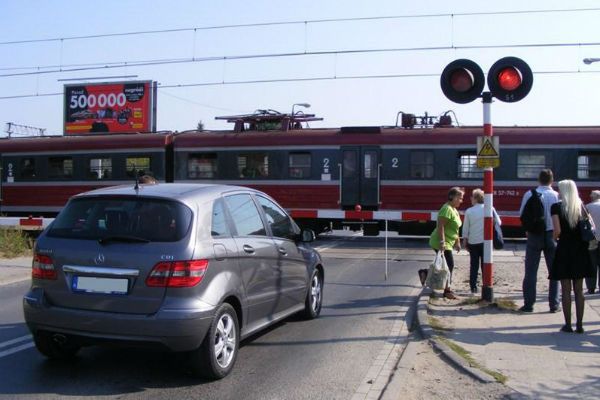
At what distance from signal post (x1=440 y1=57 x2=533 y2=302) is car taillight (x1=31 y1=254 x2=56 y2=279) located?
5.72 metres

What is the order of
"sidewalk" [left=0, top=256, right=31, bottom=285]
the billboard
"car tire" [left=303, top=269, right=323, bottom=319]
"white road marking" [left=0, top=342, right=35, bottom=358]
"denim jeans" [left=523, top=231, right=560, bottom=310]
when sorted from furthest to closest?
the billboard < "sidewalk" [left=0, top=256, right=31, bottom=285] < "denim jeans" [left=523, top=231, right=560, bottom=310] < "car tire" [left=303, top=269, right=323, bottom=319] < "white road marking" [left=0, top=342, right=35, bottom=358]

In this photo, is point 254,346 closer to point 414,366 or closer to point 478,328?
point 414,366

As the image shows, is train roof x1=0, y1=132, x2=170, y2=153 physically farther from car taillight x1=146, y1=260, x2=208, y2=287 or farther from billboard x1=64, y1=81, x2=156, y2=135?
billboard x1=64, y1=81, x2=156, y2=135

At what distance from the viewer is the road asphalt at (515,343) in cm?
532

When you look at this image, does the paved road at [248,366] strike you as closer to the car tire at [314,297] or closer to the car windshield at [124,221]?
the car tire at [314,297]

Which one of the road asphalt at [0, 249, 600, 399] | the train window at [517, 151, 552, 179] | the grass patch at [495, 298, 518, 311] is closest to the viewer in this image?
the road asphalt at [0, 249, 600, 399]

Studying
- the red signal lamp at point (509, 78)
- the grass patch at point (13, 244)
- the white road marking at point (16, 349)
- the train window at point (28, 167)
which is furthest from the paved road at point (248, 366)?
the train window at point (28, 167)

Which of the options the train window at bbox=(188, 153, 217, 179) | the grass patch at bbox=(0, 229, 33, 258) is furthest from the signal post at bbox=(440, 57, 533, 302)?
the train window at bbox=(188, 153, 217, 179)

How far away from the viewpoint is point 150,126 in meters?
42.5

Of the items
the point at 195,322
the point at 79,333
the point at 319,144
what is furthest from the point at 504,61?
the point at 319,144

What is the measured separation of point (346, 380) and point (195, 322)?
1473mm

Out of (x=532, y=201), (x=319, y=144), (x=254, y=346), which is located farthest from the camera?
(x=319, y=144)

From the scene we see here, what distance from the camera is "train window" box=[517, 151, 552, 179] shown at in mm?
18438

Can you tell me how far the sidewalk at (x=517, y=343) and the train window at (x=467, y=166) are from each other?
9.32 m
